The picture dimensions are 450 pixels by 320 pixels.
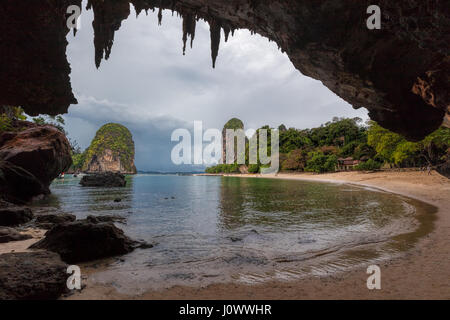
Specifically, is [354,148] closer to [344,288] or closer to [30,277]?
[344,288]

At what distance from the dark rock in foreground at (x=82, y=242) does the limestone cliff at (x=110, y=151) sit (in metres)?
133

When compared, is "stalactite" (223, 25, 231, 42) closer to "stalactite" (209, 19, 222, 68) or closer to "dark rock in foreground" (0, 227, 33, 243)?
"stalactite" (209, 19, 222, 68)

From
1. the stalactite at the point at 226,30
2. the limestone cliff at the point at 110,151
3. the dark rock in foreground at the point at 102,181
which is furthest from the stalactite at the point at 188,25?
the limestone cliff at the point at 110,151

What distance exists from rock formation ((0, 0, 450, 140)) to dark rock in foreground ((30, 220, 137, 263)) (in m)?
3.38

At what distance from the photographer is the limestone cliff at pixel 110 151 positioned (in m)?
125

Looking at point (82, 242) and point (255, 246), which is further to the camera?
point (255, 246)

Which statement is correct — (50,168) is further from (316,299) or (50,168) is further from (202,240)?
(316,299)

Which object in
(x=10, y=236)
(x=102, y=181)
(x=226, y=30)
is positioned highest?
(x=226, y=30)

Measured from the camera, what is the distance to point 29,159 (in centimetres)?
1413

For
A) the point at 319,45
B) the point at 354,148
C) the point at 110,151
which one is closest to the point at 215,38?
the point at 319,45

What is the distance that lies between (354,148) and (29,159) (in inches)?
2270

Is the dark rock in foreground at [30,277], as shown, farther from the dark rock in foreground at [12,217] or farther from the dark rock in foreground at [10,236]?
the dark rock in foreground at [12,217]
